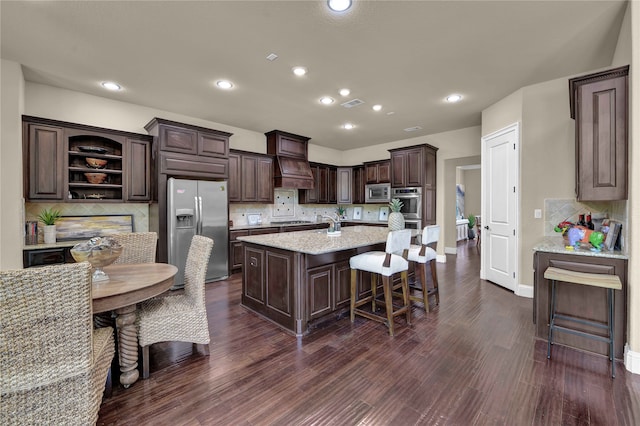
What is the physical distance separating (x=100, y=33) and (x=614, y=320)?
5.29 meters

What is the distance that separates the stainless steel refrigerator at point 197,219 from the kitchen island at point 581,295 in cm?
446

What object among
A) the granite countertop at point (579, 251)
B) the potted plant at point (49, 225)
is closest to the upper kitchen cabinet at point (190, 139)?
the potted plant at point (49, 225)

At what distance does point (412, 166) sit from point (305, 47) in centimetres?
393

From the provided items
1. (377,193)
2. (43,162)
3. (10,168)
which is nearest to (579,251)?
(377,193)

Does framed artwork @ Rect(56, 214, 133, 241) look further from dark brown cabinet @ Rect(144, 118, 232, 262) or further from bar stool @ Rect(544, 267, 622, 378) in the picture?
bar stool @ Rect(544, 267, 622, 378)

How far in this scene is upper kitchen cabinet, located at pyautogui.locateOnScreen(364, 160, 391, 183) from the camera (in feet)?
21.9

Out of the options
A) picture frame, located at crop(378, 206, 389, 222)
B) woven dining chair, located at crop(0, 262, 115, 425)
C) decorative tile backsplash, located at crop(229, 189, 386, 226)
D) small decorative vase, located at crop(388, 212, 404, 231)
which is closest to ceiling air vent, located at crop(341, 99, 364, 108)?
small decorative vase, located at crop(388, 212, 404, 231)

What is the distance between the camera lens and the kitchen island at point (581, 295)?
2287 mm

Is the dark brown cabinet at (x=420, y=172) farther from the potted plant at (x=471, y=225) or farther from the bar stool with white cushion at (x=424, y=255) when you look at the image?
the potted plant at (x=471, y=225)

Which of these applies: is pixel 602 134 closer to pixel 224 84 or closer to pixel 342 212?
pixel 224 84

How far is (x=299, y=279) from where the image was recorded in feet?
8.91

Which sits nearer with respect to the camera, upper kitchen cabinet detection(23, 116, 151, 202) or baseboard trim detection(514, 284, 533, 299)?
upper kitchen cabinet detection(23, 116, 151, 202)

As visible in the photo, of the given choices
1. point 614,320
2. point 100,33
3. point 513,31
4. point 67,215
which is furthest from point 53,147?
point 614,320

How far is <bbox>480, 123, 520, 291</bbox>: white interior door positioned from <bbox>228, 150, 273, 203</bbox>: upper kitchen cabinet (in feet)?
13.6
